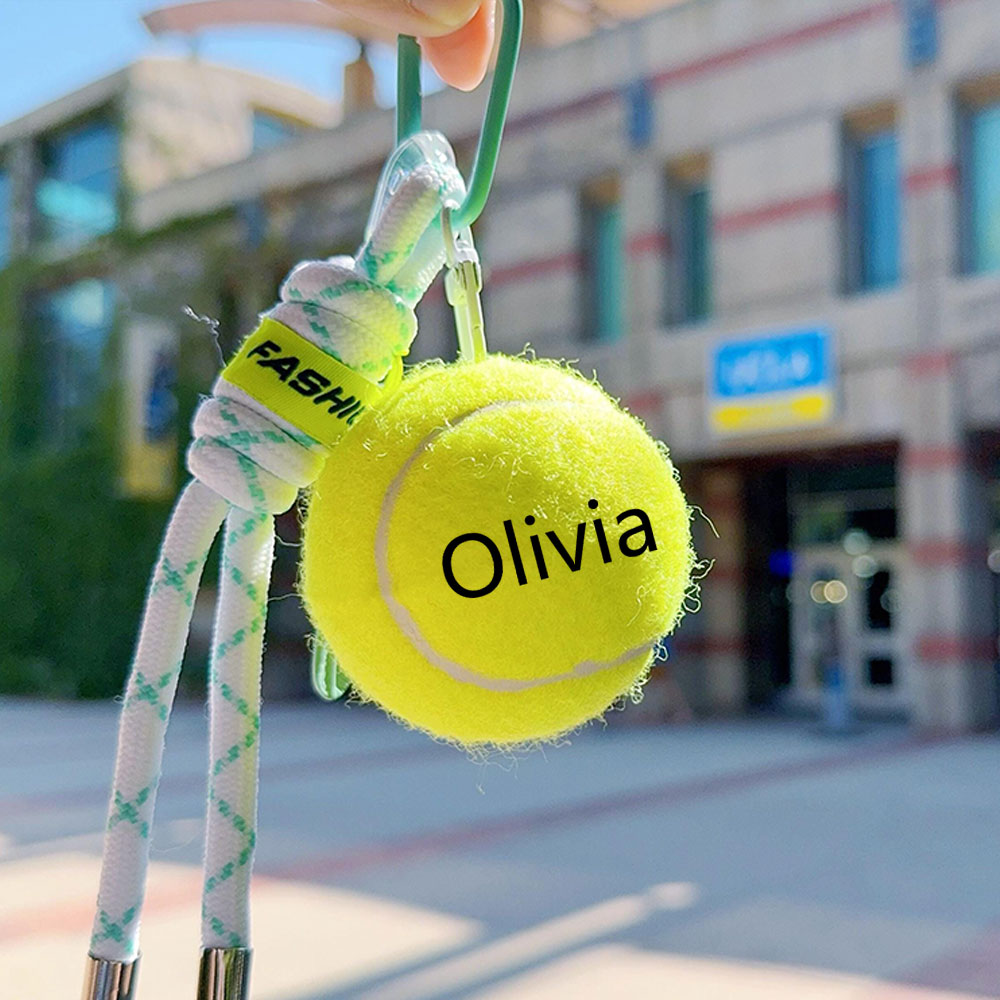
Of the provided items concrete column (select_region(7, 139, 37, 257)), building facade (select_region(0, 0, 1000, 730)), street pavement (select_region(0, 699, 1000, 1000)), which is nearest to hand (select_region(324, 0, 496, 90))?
street pavement (select_region(0, 699, 1000, 1000))

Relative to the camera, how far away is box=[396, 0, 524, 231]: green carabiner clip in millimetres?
1345

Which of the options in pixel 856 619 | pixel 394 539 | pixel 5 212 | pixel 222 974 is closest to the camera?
pixel 222 974

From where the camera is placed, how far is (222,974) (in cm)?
123

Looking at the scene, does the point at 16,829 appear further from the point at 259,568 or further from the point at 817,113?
the point at 817,113

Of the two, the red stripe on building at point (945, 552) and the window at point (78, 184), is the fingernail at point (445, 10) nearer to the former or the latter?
the red stripe on building at point (945, 552)

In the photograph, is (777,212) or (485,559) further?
(777,212)

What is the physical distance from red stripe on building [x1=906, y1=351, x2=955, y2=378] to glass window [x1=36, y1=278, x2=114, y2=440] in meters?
14.2

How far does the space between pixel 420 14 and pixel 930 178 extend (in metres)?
13.2

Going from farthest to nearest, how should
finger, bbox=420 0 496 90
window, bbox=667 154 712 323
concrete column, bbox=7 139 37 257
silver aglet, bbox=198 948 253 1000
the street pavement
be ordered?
concrete column, bbox=7 139 37 257, window, bbox=667 154 712 323, the street pavement, finger, bbox=420 0 496 90, silver aglet, bbox=198 948 253 1000

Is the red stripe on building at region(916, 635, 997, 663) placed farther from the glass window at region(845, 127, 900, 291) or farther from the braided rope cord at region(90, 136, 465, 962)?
the braided rope cord at region(90, 136, 465, 962)

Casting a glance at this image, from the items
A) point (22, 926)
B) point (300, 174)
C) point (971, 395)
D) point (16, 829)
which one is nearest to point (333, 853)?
point (22, 926)

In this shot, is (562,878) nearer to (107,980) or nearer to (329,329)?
(107,980)

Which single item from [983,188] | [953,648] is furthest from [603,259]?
[953,648]

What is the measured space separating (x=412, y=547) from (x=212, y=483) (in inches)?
9.3
